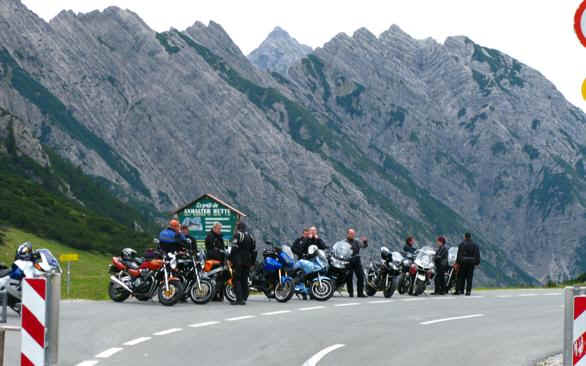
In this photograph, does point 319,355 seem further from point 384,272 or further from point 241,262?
point 384,272

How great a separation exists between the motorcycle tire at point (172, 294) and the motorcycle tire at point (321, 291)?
13.6ft

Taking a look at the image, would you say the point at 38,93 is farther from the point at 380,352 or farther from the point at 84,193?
the point at 380,352

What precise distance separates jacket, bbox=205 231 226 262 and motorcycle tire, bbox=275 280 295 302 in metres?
1.61

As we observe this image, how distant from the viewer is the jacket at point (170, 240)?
70.5 ft

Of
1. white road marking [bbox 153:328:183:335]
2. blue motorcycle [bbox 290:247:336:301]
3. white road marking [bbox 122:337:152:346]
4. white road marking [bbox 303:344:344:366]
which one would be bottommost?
white road marking [bbox 303:344:344:366]

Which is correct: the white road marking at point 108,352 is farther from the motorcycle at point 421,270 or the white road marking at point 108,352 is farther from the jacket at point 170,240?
the motorcycle at point 421,270

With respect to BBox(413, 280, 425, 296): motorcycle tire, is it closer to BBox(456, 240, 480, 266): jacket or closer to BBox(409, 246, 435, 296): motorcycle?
BBox(409, 246, 435, 296): motorcycle

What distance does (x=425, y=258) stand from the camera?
2708cm

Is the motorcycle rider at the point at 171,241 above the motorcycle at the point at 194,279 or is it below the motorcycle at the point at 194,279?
above

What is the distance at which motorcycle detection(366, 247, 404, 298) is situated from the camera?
85.1 feet

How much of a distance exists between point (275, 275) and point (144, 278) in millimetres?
3350

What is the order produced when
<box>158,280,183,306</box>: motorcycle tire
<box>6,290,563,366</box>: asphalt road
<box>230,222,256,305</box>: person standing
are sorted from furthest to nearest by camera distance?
1. <box>230,222,256,305</box>: person standing
2. <box>158,280,183,306</box>: motorcycle tire
3. <box>6,290,563,366</box>: asphalt road

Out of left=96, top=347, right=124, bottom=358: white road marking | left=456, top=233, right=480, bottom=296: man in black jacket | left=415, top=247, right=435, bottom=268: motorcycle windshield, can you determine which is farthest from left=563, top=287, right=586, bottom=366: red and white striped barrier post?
left=456, top=233, right=480, bottom=296: man in black jacket

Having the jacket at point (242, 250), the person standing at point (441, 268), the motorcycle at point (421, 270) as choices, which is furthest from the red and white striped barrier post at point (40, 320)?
the person standing at point (441, 268)
